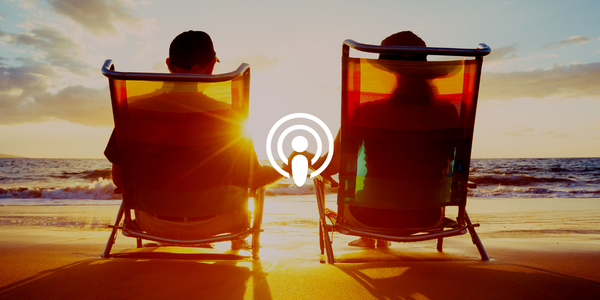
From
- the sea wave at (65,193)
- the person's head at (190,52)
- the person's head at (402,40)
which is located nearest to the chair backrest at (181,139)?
the person's head at (190,52)

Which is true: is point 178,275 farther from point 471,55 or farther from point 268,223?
point 268,223

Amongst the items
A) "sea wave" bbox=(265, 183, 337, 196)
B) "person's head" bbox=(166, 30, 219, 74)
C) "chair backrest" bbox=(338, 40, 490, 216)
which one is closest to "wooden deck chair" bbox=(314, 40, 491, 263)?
"chair backrest" bbox=(338, 40, 490, 216)

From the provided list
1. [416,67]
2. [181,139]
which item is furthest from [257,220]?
[416,67]

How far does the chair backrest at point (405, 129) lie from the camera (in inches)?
88.6

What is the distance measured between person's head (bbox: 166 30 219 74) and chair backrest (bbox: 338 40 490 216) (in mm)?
987

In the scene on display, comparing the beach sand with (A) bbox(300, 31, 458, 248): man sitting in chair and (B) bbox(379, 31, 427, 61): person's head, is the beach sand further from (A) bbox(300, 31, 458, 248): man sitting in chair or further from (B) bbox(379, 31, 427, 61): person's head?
(B) bbox(379, 31, 427, 61): person's head

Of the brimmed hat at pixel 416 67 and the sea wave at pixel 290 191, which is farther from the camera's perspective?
the sea wave at pixel 290 191

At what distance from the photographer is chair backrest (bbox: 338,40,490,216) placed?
7.38ft

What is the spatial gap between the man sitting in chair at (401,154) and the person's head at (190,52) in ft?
3.78

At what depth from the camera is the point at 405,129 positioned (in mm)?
2297

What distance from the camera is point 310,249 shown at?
397 cm

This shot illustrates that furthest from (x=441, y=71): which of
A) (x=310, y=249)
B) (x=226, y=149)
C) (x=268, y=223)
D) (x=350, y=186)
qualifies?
(x=268, y=223)

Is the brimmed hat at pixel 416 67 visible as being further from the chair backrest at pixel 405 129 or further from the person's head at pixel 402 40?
the person's head at pixel 402 40

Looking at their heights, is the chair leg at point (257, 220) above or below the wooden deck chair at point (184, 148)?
below
